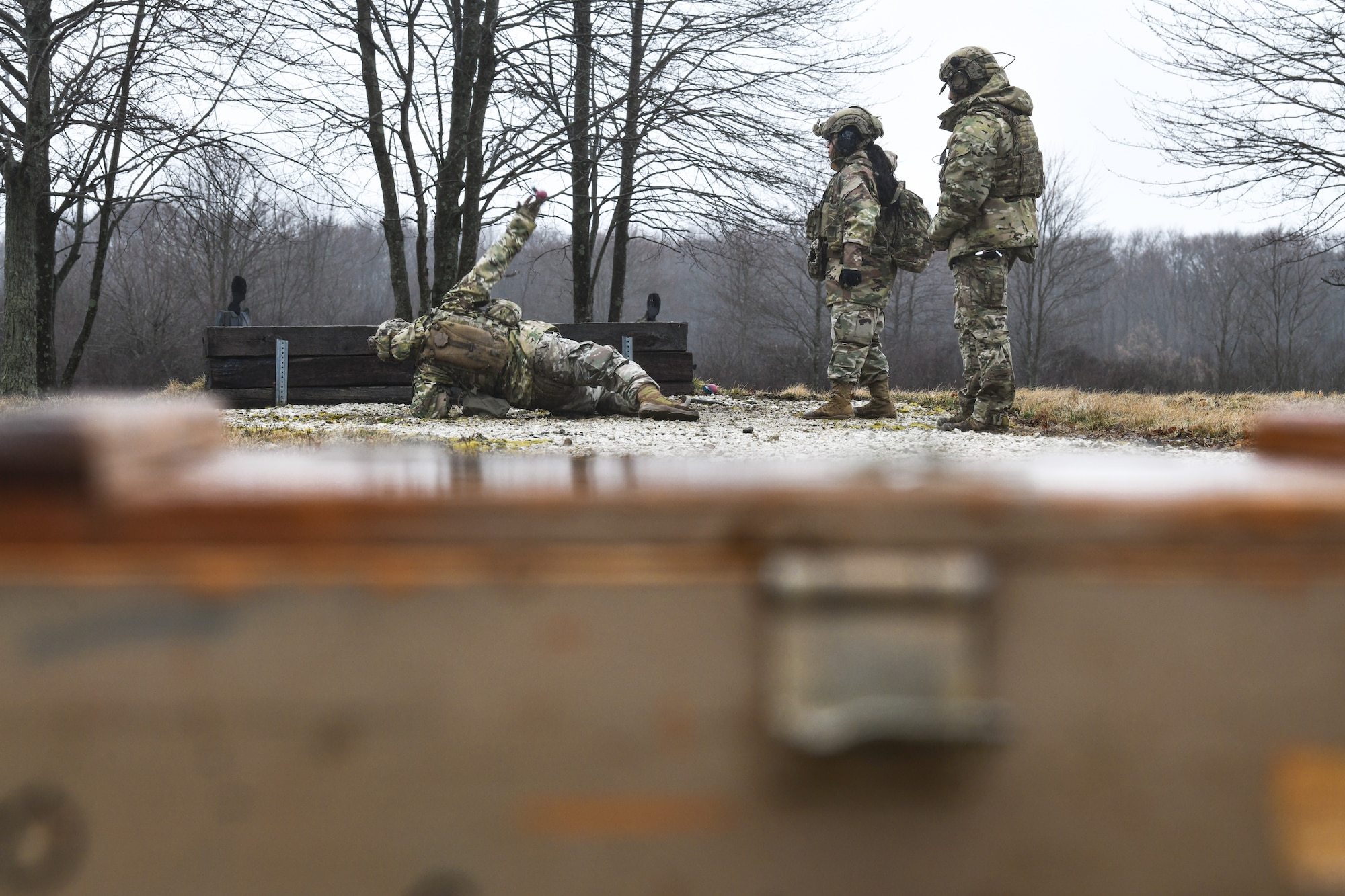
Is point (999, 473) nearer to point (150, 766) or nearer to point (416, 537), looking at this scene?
point (416, 537)

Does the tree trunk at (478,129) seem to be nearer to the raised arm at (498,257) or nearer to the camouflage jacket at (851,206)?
the raised arm at (498,257)

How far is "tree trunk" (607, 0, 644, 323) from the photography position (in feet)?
27.6

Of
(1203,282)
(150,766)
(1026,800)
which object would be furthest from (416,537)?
(1203,282)

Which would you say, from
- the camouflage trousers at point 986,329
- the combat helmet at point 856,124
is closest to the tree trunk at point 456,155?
the combat helmet at point 856,124

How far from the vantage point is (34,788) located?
529 millimetres

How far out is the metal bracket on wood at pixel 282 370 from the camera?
718 cm

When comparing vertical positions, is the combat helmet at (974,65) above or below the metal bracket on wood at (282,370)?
above

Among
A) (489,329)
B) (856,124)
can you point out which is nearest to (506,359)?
(489,329)

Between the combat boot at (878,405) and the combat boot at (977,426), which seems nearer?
the combat boot at (977,426)

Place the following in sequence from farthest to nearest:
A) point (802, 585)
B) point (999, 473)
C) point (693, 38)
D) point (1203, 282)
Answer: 1. point (1203, 282)
2. point (693, 38)
3. point (999, 473)
4. point (802, 585)

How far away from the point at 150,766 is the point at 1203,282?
3755 cm

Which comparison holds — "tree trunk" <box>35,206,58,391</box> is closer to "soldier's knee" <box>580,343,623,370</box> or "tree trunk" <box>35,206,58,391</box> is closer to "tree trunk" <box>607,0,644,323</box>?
"tree trunk" <box>607,0,644,323</box>

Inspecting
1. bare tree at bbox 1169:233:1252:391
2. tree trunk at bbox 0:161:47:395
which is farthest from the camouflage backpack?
bare tree at bbox 1169:233:1252:391

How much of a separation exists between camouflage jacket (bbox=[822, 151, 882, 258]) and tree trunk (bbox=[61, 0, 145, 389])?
19.5ft
